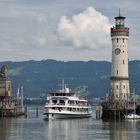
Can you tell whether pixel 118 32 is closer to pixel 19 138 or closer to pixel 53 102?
pixel 53 102

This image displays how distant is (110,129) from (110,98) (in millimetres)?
46994

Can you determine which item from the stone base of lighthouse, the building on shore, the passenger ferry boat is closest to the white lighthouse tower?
the building on shore

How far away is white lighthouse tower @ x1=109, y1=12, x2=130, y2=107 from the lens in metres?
190

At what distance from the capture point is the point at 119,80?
624 ft

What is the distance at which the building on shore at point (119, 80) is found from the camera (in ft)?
623

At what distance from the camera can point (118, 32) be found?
192 metres

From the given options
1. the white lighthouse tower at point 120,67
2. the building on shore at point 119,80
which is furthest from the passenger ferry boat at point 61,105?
the white lighthouse tower at point 120,67

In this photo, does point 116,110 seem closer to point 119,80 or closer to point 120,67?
point 119,80

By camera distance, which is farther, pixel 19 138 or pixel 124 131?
pixel 124 131

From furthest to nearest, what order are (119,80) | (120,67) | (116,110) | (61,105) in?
(119,80) → (120,67) → (61,105) → (116,110)

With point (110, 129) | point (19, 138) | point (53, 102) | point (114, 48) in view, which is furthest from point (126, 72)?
point (19, 138)

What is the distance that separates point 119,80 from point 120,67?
389 centimetres

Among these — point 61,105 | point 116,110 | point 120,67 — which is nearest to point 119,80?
point 120,67

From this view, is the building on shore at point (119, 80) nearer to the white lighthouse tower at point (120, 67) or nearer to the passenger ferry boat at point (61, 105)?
the white lighthouse tower at point (120, 67)
